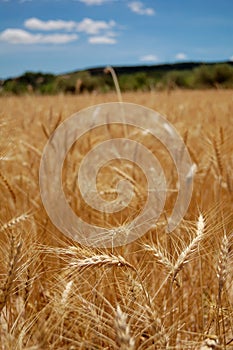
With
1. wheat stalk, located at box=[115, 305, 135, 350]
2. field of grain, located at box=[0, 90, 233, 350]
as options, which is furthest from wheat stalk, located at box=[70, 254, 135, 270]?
wheat stalk, located at box=[115, 305, 135, 350]

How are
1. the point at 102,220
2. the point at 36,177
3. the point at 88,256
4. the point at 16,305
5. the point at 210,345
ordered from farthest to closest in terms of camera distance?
the point at 36,177 → the point at 102,220 → the point at 16,305 → the point at 88,256 → the point at 210,345

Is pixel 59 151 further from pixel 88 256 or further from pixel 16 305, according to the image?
pixel 88 256

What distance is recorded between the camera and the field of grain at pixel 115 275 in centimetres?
57

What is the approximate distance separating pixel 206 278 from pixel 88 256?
43 cm

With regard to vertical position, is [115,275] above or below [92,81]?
below

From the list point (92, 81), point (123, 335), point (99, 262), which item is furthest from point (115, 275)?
point (92, 81)

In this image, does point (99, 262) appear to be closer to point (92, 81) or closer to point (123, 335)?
point (123, 335)

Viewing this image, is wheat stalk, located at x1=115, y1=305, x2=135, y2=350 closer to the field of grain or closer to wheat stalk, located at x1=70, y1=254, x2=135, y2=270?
the field of grain

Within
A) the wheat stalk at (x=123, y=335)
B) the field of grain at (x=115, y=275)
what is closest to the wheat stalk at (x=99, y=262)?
the field of grain at (x=115, y=275)

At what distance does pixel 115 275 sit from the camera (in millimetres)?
719

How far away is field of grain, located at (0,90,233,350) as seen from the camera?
1.86 ft

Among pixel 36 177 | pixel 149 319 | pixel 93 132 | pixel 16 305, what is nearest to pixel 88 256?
pixel 149 319

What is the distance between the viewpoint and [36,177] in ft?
→ 4.75

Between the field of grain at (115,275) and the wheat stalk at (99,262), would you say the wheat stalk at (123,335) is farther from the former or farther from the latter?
the wheat stalk at (99,262)
